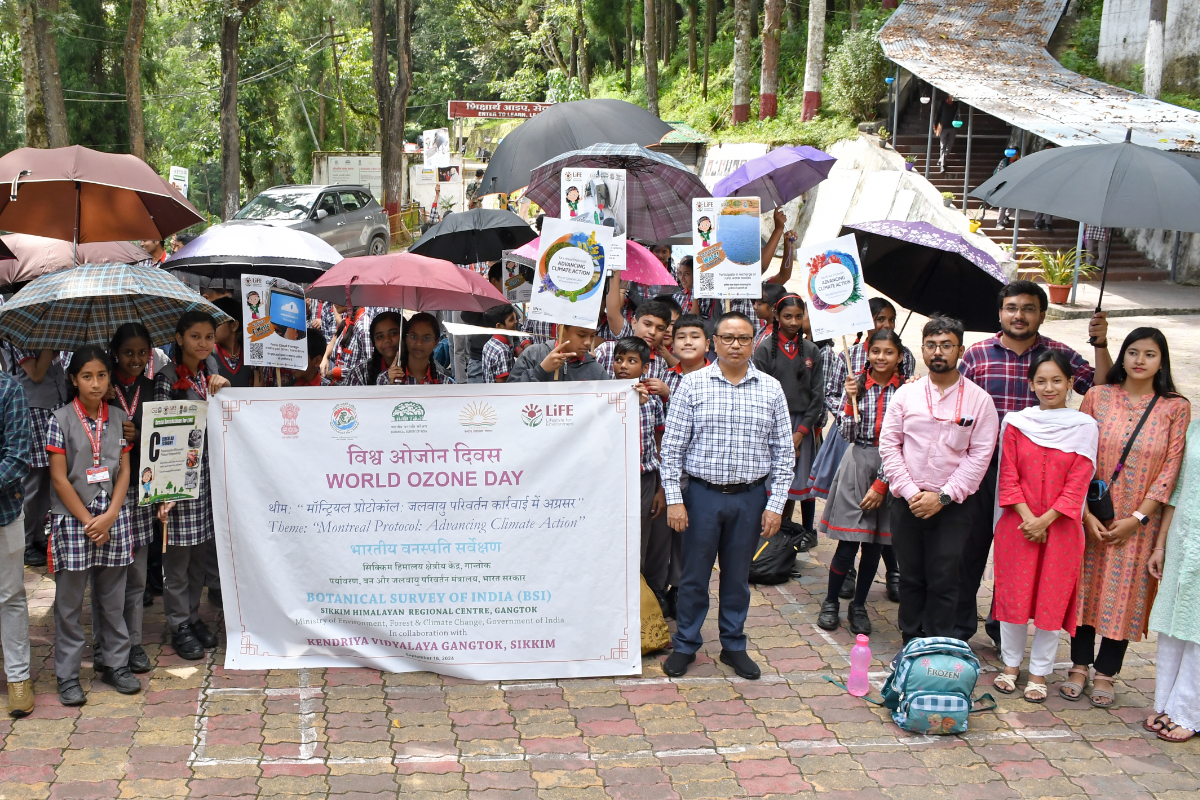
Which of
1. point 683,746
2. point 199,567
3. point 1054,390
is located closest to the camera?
point 683,746

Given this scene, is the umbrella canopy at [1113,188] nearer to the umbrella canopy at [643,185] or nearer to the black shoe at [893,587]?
the umbrella canopy at [643,185]

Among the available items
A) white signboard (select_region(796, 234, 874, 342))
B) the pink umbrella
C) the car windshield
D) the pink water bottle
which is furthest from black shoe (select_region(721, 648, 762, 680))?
the car windshield

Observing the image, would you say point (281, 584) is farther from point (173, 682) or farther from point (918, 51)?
point (918, 51)

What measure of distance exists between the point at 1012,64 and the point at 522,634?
19990 millimetres

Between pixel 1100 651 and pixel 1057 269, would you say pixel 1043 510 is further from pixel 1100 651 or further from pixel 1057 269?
pixel 1057 269

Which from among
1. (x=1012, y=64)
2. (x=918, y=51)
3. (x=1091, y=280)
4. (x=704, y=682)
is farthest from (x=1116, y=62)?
(x=704, y=682)

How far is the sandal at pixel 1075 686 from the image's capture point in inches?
198

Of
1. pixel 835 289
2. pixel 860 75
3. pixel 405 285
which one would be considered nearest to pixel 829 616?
pixel 835 289

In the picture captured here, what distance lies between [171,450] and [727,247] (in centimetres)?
327

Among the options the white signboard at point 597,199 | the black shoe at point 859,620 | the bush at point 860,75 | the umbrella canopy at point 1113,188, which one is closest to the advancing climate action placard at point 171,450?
the white signboard at point 597,199

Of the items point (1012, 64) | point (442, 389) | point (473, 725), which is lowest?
point (473, 725)

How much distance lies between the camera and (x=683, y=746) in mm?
4539

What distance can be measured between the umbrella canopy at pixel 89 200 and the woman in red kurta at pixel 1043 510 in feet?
16.4

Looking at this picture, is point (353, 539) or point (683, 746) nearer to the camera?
point (683, 746)
